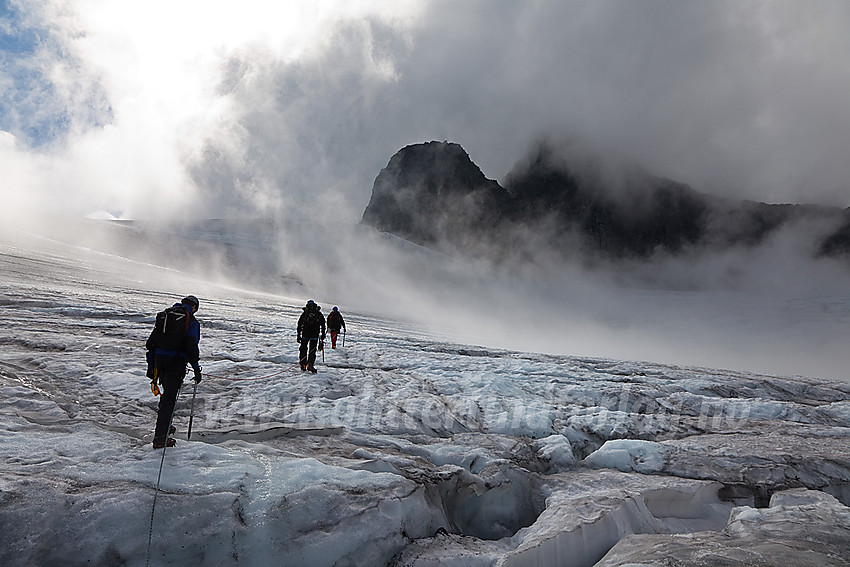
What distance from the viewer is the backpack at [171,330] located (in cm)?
571

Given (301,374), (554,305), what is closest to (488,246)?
(554,305)

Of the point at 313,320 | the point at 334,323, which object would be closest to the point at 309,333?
the point at 313,320

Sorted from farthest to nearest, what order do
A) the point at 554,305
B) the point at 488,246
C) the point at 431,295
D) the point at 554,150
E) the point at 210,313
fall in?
the point at 554,150 → the point at 488,246 → the point at 554,305 → the point at 431,295 → the point at 210,313

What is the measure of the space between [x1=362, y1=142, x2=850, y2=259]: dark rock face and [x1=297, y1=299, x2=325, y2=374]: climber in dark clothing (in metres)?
98.2

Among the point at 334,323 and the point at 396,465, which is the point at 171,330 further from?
the point at 334,323

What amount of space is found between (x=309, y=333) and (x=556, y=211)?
115394 millimetres

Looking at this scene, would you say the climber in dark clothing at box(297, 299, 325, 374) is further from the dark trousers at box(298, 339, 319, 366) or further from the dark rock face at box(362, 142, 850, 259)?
the dark rock face at box(362, 142, 850, 259)

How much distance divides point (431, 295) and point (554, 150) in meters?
87.4

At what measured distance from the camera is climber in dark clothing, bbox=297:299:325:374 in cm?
1160

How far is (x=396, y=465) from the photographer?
6.04 m

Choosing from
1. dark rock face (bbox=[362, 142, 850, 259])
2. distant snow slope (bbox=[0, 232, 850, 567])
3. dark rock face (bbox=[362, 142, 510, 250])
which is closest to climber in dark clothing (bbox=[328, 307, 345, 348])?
distant snow slope (bbox=[0, 232, 850, 567])

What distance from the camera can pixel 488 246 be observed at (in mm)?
111312

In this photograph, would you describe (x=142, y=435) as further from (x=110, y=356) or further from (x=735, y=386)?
(x=735, y=386)

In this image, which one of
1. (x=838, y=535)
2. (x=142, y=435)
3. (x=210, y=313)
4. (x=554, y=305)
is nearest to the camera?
(x=838, y=535)
